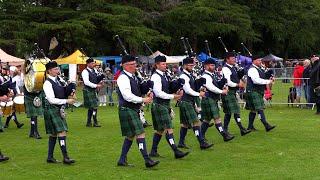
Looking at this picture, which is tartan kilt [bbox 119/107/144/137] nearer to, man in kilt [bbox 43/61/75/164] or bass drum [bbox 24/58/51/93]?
man in kilt [bbox 43/61/75/164]

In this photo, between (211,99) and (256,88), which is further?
(256,88)

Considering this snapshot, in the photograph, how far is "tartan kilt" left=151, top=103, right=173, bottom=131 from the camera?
935 cm

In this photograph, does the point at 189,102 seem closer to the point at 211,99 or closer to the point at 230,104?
the point at 211,99

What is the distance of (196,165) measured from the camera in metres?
8.88

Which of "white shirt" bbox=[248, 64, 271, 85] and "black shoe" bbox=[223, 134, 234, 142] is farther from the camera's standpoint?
"white shirt" bbox=[248, 64, 271, 85]

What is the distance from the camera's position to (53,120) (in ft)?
30.4

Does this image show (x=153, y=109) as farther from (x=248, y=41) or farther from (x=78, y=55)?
(x=248, y=41)

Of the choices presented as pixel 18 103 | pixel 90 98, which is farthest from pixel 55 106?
pixel 18 103

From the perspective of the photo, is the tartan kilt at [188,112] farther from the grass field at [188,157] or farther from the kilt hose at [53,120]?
the kilt hose at [53,120]

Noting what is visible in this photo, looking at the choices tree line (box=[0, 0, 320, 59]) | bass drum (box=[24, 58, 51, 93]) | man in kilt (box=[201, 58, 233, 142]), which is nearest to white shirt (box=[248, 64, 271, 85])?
man in kilt (box=[201, 58, 233, 142])

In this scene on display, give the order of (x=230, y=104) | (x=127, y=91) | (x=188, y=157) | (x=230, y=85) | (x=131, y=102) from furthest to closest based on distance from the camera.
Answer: (x=230, y=104)
(x=230, y=85)
(x=188, y=157)
(x=131, y=102)
(x=127, y=91)

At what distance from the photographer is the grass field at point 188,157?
8273mm

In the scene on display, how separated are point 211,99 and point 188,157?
175 centimetres

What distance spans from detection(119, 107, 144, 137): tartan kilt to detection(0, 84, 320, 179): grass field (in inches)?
21.9
